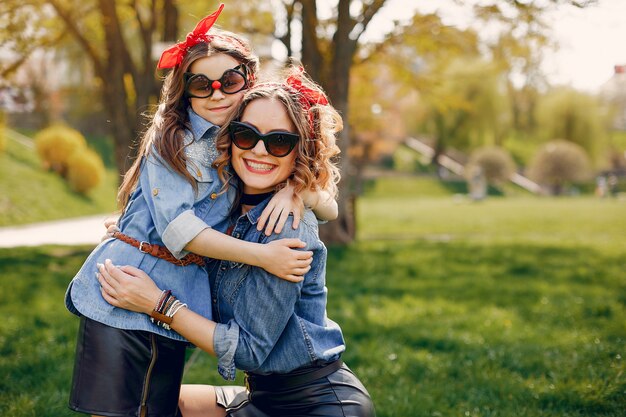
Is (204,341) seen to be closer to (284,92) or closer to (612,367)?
(284,92)

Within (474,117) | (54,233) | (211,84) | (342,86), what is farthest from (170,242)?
(474,117)

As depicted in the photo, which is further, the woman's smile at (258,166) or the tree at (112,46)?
the tree at (112,46)

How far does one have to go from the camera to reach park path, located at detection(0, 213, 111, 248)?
12008mm

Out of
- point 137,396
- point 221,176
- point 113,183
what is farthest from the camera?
point 113,183

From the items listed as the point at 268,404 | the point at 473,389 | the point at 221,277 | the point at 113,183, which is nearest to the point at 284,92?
the point at 221,277

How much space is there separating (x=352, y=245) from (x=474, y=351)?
17.9 ft

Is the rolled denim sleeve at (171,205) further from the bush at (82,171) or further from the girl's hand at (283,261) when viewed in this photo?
the bush at (82,171)

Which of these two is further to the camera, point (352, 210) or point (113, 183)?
point (113, 183)

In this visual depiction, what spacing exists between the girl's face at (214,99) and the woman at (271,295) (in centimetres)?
15

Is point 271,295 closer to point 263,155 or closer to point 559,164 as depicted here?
point 263,155

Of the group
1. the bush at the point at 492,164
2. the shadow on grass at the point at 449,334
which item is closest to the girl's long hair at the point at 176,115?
the shadow on grass at the point at 449,334

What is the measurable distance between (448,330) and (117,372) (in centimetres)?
347

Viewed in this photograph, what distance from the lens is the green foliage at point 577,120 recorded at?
48.6 m

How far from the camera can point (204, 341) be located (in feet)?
6.93
